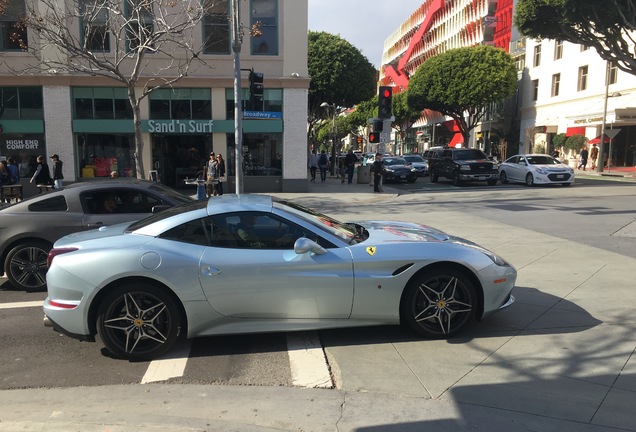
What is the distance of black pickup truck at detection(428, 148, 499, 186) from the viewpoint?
79.6 feet

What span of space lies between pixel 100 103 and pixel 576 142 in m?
34.4

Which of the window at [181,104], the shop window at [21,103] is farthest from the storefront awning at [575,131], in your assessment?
the shop window at [21,103]

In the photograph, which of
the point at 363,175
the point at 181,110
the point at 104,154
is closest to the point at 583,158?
the point at 363,175

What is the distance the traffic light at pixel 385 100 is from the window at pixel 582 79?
91.1ft

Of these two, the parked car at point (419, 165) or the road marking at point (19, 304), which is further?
the parked car at point (419, 165)

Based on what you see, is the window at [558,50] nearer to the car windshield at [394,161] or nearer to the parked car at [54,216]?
the car windshield at [394,161]

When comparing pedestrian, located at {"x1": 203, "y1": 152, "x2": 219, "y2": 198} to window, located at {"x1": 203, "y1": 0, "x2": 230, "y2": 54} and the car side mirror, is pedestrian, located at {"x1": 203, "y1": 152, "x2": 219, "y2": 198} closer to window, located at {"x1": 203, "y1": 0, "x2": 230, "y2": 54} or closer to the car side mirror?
window, located at {"x1": 203, "y1": 0, "x2": 230, "y2": 54}

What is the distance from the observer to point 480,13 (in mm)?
61844

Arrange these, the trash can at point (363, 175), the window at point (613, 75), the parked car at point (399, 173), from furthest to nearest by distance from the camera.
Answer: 1. the window at point (613, 75)
2. the trash can at point (363, 175)
3. the parked car at point (399, 173)

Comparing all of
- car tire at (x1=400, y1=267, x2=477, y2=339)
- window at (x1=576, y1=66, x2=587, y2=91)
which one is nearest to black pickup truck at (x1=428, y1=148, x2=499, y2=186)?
car tire at (x1=400, y1=267, x2=477, y2=339)

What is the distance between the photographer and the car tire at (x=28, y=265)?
22.4ft

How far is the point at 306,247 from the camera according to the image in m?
4.43

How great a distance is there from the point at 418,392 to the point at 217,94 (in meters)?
18.7

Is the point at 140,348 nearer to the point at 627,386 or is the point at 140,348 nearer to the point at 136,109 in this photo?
the point at 627,386
